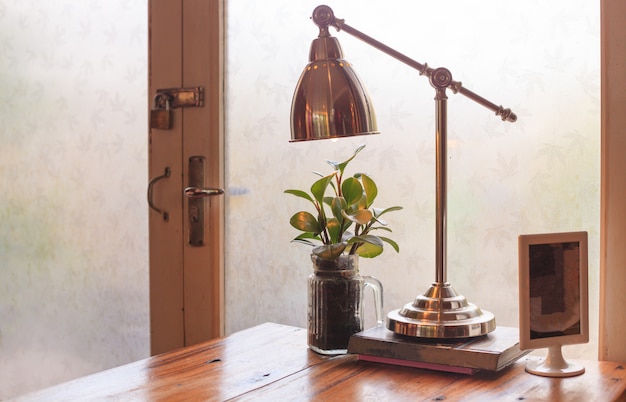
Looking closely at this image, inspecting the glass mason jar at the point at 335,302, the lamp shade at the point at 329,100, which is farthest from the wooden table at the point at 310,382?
the lamp shade at the point at 329,100

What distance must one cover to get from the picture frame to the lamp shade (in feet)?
1.19

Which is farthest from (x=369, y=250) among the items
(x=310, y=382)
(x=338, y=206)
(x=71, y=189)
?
(x=71, y=189)

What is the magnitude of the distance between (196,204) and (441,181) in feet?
2.50

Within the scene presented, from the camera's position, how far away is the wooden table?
1.31 m

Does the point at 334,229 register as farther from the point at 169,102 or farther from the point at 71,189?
the point at 71,189

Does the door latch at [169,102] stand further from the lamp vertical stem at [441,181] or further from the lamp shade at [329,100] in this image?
the lamp vertical stem at [441,181]

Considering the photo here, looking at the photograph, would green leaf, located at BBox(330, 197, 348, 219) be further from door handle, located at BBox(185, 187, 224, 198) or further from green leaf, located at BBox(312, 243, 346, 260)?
door handle, located at BBox(185, 187, 224, 198)

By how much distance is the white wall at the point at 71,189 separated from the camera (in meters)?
2.18

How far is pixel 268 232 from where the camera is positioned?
201cm

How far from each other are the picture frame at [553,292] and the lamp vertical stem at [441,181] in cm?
17

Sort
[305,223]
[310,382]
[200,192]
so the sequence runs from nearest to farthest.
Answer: [310,382], [305,223], [200,192]

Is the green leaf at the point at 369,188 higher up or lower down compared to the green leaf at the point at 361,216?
higher up

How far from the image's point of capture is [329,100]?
1.45 meters

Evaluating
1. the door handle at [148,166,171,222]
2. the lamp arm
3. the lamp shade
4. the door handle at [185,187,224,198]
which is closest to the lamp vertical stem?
the lamp arm
